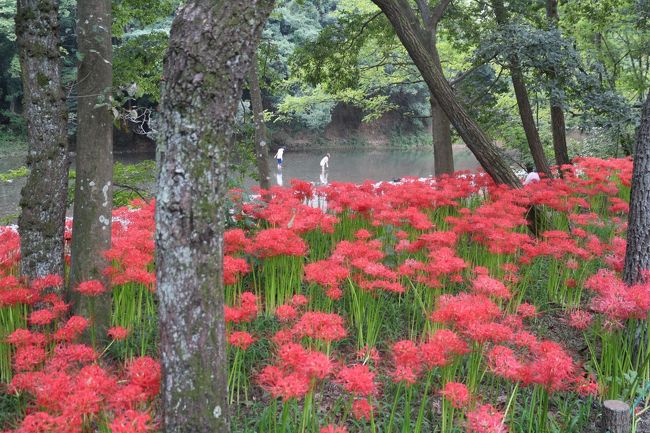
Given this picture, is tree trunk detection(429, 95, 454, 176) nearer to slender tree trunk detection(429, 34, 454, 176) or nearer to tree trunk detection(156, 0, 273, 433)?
slender tree trunk detection(429, 34, 454, 176)

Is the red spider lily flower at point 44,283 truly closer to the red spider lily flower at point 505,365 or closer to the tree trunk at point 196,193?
the tree trunk at point 196,193

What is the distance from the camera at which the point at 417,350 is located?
7.78 ft

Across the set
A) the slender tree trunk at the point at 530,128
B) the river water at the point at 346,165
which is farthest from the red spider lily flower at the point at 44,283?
the river water at the point at 346,165

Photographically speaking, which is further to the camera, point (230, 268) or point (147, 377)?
point (230, 268)

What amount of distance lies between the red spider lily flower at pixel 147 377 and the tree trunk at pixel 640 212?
320cm

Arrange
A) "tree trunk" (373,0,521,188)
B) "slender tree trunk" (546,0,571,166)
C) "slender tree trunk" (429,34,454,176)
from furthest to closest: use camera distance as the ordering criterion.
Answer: "slender tree trunk" (546,0,571,166) → "slender tree trunk" (429,34,454,176) → "tree trunk" (373,0,521,188)

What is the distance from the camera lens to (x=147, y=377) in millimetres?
2117

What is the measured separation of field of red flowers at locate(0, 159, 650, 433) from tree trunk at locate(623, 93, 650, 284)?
8.6 inches

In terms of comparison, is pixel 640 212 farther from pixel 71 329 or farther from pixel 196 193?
pixel 71 329

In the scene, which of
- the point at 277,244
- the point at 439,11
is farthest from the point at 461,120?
the point at 277,244

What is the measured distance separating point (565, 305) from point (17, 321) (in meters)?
4.16

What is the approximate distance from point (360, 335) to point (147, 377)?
163 cm

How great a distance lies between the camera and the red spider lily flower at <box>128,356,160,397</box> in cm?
209

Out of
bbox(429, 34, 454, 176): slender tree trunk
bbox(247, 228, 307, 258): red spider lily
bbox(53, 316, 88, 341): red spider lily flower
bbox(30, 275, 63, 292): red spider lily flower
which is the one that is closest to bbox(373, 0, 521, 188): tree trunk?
bbox(429, 34, 454, 176): slender tree trunk
